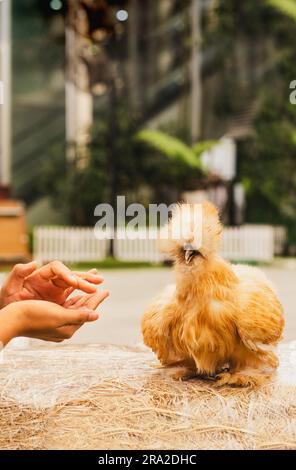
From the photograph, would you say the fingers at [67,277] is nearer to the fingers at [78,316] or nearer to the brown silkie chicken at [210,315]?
the fingers at [78,316]

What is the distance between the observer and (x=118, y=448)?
4.13ft

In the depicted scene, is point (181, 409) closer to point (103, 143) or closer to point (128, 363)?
point (128, 363)

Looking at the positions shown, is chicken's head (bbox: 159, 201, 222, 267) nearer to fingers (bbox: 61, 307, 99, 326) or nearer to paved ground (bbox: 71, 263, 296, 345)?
fingers (bbox: 61, 307, 99, 326)

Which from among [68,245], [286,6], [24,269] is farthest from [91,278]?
[286,6]

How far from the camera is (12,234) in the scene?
269 inches

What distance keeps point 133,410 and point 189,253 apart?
0.33 m

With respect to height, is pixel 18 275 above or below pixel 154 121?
below

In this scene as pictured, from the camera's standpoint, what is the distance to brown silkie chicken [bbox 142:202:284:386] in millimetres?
1524

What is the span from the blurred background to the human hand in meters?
6.86

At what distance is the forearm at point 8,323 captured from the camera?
1331mm
